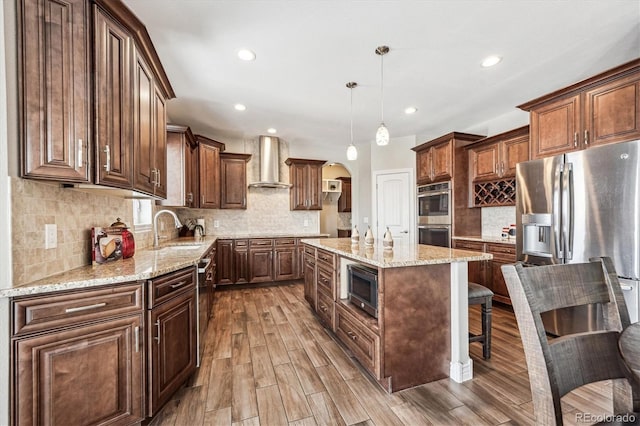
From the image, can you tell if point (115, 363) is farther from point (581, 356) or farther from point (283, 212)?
point (283, 212)

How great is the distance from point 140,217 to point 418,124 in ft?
14.2

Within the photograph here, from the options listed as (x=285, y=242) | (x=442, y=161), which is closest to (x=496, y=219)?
(x=442, y=161)

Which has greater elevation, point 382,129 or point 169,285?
point 382,129

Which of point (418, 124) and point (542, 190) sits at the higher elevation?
point (418, 124)

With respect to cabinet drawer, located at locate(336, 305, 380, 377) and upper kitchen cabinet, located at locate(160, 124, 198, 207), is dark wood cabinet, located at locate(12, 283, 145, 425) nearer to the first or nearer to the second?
cabinet drawer, located at locate(336, 305, 380, 377)

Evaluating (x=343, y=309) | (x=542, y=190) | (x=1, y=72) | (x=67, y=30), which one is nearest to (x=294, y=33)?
(x=67, y=30)

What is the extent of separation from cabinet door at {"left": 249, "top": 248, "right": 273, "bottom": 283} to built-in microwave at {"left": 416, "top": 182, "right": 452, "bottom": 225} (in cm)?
278

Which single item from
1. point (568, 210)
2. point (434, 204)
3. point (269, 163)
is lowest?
point (568, 210)

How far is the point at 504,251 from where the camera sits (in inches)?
129

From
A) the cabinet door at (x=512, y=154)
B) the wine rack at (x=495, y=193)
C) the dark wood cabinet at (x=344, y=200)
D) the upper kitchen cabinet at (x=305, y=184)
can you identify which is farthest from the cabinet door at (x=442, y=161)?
the dark wood cabinet at (x=344, y=200)

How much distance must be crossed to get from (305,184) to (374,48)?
315 centimetres

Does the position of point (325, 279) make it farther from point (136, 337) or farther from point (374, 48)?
point (374, 48)

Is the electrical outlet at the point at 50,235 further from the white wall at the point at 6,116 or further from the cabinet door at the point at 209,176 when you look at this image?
the cabinet door at the point at 209,176

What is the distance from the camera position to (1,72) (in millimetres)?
1197
